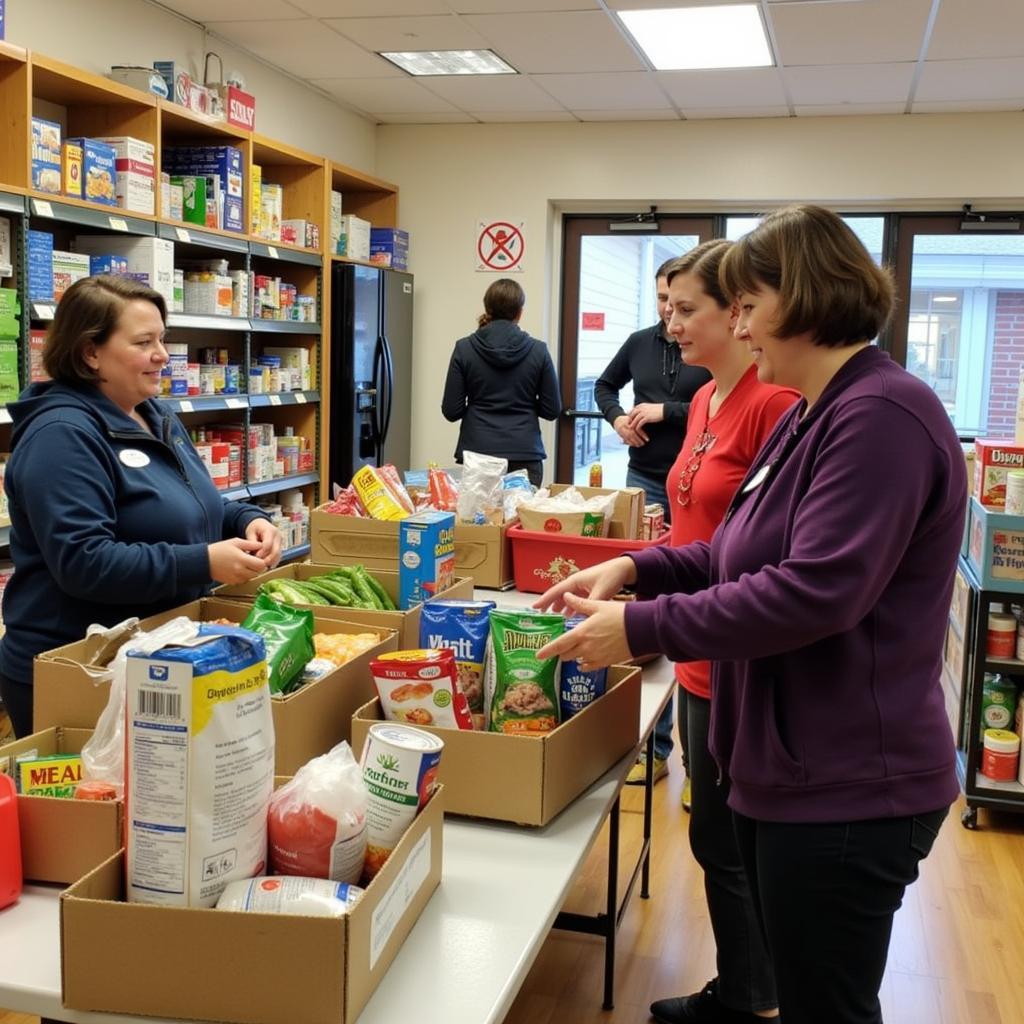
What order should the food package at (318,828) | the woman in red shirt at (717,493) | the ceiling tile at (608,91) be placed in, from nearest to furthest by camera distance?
the food package at (318,828)
the woman in red shirt at (717,493)
the ceiling tile at (608,91)

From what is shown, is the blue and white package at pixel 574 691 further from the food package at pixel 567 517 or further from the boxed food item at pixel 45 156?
the boxed food item at pixel 45 156

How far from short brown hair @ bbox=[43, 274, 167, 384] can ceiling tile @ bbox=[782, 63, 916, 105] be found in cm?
A: 439

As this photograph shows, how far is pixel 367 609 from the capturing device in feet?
7.02

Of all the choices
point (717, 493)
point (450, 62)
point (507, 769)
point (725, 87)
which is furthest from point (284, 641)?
point (725, 87)

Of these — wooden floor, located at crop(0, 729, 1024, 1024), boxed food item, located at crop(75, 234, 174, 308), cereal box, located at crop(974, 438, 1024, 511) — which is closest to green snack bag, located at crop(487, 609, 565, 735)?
wooden floor, located at crop(0, 729, 1024, 1024)

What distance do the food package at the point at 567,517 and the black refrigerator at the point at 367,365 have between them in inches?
141

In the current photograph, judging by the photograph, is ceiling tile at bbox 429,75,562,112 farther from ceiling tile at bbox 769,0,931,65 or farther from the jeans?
the jeans

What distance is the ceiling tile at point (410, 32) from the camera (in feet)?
16.4

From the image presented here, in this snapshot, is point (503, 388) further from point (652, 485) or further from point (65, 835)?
point (65, 835)

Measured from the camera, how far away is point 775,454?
1.66 metres

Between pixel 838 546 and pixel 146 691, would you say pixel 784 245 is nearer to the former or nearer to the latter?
pixel 838 546

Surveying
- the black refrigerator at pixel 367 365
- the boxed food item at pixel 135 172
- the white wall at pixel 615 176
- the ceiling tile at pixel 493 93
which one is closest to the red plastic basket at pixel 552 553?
the boxed food item at pixel 135 172

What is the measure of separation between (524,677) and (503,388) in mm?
4035

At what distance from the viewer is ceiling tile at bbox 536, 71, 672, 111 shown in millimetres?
5938
